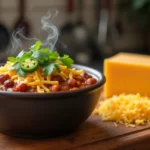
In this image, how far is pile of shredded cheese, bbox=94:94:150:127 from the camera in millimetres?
1238

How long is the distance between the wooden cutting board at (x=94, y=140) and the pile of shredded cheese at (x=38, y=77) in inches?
5.5

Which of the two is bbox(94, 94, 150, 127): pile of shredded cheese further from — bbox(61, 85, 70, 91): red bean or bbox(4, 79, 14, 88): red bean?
bbox(4, 79, 14, 88): red bean

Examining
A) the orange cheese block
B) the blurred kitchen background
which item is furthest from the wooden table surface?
the blurred kitchen background

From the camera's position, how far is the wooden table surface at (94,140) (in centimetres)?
105

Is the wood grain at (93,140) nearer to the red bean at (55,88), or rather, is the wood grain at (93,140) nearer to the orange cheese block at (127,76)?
the red bean at (55,88)

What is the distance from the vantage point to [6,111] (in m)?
1.03

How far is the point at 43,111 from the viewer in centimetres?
102

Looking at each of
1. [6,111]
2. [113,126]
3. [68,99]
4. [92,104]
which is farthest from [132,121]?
[6,111]

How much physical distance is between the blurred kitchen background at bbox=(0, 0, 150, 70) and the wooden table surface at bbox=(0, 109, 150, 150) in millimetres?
1172

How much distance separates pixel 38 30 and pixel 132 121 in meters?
1.45

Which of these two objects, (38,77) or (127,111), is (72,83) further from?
(127,111)

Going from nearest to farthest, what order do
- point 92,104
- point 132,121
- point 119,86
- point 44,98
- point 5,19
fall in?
point 44,98
point 92,104
point 132,121
point 119,86
point 5,19

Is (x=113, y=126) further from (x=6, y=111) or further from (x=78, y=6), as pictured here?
(x=78, y=6)

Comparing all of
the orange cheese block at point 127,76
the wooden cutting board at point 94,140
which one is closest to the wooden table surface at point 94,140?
the wooden cutting board at point 94,140
